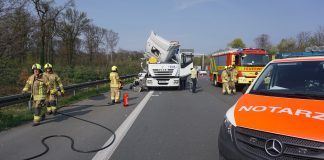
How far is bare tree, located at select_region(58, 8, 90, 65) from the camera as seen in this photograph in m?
62.7

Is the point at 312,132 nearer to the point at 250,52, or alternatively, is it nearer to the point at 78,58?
the point at 250,52

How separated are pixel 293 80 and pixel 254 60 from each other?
16933 millimetres

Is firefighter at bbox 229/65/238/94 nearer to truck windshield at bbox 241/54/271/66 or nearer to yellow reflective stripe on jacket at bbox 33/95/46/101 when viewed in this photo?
truck windshield at bbox 241/54/271/66

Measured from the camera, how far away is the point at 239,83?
21.8m

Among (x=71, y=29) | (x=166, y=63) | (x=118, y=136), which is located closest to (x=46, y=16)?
(x=71, y=29)

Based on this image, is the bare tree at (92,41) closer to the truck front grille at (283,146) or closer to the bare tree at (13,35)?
the bare tree at (13,35)

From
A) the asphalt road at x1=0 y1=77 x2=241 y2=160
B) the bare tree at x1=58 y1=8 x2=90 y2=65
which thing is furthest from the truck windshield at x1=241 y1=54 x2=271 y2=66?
the bare tree at x1=58 y1=8 x2=90 y2=65

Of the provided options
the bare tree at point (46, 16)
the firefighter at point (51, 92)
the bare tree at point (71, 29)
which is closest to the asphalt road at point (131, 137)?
the firefighter at point (51, 92)

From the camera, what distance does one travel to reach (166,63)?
23.2 m

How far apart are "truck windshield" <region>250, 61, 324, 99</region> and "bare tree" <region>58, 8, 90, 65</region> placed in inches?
2323

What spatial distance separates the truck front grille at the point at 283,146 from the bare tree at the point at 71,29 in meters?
60.5

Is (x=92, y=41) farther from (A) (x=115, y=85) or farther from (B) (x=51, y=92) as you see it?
(B) (x=51, y=92)

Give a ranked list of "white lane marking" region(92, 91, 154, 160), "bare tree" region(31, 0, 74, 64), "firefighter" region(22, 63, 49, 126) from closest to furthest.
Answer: "white lane marking" region(92, 91, 154, 160), "firefighter" region(22, 63, 49, 126), "bare tree" region(31, 0, 74, 64)

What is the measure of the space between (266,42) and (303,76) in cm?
9676
